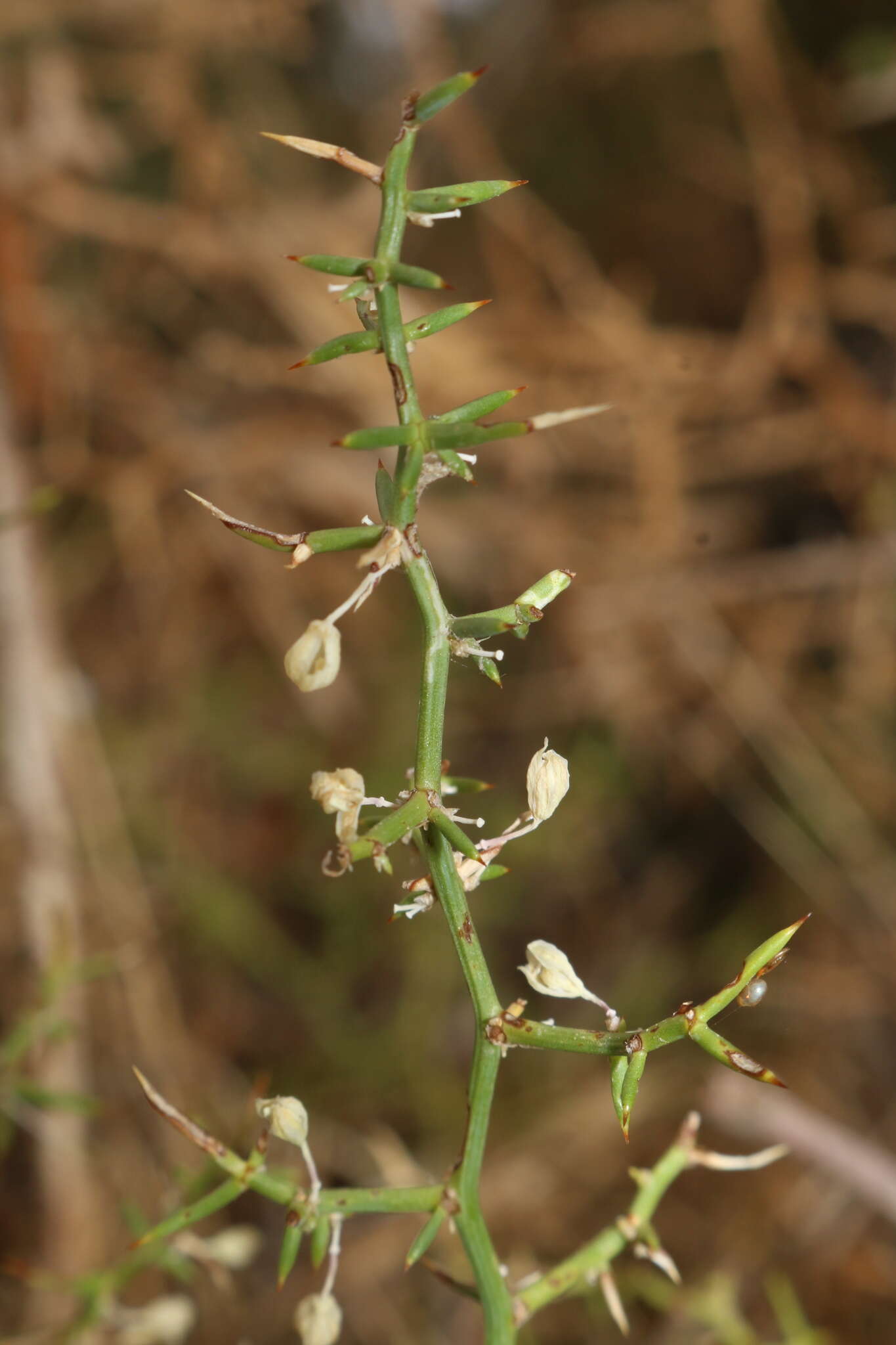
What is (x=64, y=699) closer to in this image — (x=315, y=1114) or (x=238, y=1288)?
(x=315, y=1114)

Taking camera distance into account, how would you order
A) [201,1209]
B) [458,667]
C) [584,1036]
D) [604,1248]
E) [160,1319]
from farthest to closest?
[458,667] < [160,1319] < [604,1248] < [201,1209] < [584,1036]

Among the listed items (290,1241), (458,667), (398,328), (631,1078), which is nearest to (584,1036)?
(631,1078)

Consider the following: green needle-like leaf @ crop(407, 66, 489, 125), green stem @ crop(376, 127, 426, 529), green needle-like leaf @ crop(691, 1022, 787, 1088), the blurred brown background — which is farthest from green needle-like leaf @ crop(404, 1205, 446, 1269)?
the blurred brown background

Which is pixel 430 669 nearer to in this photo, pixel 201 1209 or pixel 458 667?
pixel 201 1209

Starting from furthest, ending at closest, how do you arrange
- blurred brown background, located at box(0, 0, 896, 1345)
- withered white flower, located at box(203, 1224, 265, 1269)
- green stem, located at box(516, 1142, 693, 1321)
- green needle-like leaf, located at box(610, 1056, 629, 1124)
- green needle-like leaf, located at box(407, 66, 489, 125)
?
blurred brown background, located at box(0, 0, 896, 1345) < withered white flower, located at box(203, 1224, 265, 1269) < green stem, located at box(516, 1142, 693, 1321) < green needle-like leaf, located at box(610, 1056, 629, 1124) < green needle-like leaf, located at box(407, 66, 489, 125)

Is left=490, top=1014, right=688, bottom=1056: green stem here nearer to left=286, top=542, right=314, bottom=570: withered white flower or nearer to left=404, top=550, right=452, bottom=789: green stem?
left=404, top=550, right=452, bottom=789: green stem

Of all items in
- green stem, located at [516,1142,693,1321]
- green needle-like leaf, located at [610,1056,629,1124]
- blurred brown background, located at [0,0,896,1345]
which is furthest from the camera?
blurred brown background, located at [0,0,896,1345]
